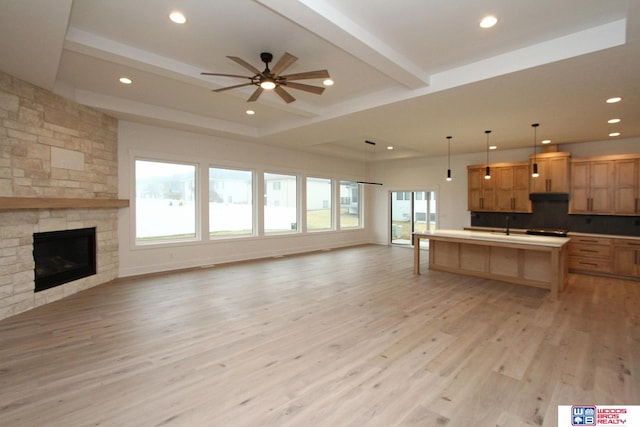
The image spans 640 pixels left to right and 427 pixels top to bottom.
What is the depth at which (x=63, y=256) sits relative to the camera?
191 inches

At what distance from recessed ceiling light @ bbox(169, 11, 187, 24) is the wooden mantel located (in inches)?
116

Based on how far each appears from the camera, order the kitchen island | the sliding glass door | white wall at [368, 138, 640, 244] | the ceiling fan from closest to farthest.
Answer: the ceiling fan, the kitchen island, white wall at [368, 138, 640, 244], the sliding glass door

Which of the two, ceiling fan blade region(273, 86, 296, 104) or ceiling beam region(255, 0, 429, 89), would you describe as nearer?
ceiling beam region(255, 0, 429, 89)

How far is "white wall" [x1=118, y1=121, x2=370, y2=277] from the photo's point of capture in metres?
5.88

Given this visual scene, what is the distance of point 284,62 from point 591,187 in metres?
7.27

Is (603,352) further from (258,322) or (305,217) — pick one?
(305,217)

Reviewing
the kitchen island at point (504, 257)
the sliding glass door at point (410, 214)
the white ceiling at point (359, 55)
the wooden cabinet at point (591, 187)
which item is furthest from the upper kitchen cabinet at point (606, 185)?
the sliding glass door at point (410, 214)

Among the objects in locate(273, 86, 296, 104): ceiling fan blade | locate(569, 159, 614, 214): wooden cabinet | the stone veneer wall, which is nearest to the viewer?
locate(273, 86, 296, 104): ceiling fan blade

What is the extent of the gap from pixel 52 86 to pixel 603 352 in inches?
286

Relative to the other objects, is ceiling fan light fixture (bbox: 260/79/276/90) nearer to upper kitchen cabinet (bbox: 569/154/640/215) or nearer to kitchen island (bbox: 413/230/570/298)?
kitchen island (bbox: 413/230/570/298)

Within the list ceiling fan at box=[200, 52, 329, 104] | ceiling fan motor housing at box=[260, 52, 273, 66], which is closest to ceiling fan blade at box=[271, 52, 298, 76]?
ceiling fan at box=[200, 52, 329, 104]

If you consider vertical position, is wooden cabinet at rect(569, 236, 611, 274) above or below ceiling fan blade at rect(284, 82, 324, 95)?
below

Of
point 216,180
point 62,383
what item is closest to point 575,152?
point 216,180

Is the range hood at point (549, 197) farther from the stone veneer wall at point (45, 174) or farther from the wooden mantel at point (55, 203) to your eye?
the stone veneer wall at point (45, 174)
